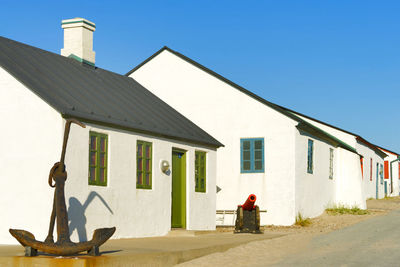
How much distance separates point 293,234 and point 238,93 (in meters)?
6.89

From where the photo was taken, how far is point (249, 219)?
58.9ft

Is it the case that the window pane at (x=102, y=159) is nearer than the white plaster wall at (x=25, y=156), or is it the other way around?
the white plaster wall at (x=25, y=156)

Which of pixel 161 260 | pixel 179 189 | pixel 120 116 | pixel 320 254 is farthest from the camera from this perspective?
pixel 179 189

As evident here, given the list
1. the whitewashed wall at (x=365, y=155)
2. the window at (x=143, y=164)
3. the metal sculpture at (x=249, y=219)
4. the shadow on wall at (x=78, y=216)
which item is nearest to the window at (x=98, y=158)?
the shadow on wall at (x=78, y=216)

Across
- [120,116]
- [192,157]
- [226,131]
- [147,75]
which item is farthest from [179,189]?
[147,75]

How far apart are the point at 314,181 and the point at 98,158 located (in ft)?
38.0

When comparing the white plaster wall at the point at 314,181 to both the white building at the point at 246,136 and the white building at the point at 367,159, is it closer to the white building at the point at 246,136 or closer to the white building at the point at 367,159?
the white building at the point at 246,136

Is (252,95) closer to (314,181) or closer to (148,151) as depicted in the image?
(314,181)

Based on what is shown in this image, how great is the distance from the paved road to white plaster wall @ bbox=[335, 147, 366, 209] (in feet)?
27.1

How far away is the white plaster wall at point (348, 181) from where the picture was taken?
26.3 m

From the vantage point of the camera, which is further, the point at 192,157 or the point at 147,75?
the point at 147,75

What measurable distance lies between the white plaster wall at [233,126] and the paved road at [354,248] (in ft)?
13.4

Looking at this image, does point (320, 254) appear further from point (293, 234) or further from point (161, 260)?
point (293, 234)

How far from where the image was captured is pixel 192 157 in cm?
1822
